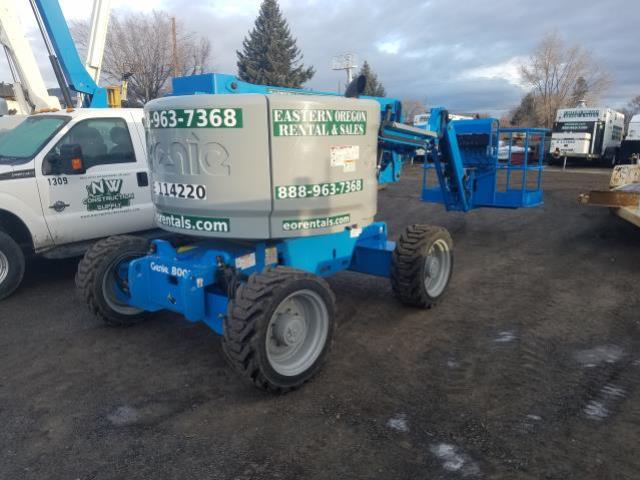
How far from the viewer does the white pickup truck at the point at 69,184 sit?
5969 millimetres

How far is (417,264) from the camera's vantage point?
5281 mm

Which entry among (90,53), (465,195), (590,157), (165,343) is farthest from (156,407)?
(590,157)

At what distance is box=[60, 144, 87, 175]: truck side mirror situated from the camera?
19.6ft

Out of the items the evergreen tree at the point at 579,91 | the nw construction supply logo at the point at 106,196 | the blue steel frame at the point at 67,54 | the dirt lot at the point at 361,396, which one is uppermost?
the evergreen tree at the point at 579,91

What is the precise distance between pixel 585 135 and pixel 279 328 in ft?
82.3

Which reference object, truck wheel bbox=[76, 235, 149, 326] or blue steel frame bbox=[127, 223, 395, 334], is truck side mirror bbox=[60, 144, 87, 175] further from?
blue steel frame bbox=[127, 223, 395, 334]

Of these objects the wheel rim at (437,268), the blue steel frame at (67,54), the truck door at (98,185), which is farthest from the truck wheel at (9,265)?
the wheel rim at (437,268)

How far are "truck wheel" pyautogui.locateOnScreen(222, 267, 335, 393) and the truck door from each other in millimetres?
3607

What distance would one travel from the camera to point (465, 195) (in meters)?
7.70

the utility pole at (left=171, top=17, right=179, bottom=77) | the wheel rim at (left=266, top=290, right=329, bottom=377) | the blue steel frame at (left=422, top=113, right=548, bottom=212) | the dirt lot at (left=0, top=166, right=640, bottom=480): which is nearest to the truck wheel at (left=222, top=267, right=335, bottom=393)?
the wheel rim at (left=266, top=290, right=329, bottom=377)

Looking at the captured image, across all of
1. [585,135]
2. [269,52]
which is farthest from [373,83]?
[585,135]

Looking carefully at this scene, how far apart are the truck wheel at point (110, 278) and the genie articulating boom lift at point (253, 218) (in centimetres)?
1

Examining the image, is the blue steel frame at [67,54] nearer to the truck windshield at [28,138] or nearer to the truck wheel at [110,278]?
the truck windshield at [28,138]

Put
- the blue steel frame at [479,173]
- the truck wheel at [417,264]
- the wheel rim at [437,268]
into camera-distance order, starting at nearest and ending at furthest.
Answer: the truck wheel at [417,264]
the wheel rim at [437,268]
the blue steel frame at [479,173]
